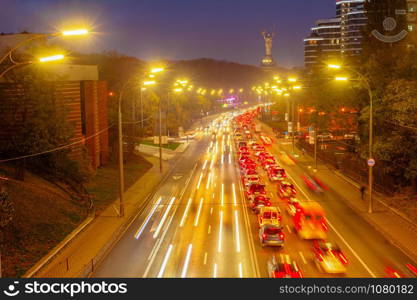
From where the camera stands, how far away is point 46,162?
31000mm

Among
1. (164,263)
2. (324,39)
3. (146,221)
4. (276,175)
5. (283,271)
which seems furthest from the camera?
(324,39)

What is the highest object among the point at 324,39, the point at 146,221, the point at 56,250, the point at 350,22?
the point at 350,22

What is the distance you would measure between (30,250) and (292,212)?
44.9 ft

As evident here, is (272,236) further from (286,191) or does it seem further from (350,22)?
(350,22)

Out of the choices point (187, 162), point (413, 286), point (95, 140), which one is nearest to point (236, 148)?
point (187, 162)

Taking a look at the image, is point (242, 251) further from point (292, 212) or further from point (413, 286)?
point (413, 286)

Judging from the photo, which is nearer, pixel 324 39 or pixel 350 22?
pixel 350 22

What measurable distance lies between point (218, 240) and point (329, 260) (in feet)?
19.8

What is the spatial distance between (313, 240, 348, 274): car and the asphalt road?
0.29 metres

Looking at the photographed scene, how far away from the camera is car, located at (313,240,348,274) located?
59.5ft

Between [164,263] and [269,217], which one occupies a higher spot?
[269,217]

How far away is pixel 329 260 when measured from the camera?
18250 mm

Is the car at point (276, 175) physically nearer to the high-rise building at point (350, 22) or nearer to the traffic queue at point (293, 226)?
the traffic queue at point (293, 226)

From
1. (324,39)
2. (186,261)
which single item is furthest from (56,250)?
(324,39)
